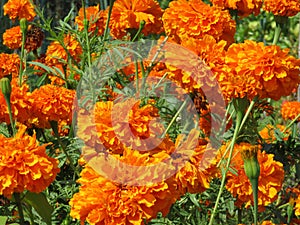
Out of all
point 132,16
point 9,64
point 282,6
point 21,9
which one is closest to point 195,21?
point 132,16

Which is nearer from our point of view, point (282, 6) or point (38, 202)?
point (38, 202)

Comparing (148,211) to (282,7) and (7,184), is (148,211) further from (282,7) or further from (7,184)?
(282,7)

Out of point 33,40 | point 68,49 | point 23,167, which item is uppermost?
point 23,167

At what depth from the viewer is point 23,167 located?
1.27m

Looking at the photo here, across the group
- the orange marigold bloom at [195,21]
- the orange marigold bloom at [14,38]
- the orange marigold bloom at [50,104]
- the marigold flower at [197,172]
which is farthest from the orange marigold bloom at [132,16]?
the orange marigold bloom at [14,38]

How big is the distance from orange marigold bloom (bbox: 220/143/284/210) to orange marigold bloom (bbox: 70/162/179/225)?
411mm

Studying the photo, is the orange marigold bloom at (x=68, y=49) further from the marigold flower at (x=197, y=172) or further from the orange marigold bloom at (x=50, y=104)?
the marigold flower at (x=197, y=172)

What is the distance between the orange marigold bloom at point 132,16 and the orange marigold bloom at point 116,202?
2.59ft

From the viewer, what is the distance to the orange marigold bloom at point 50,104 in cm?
165

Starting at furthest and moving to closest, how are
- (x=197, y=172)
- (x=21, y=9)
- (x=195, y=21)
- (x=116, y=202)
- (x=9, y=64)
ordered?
1. (x=21, y=9)
2. (x=9, y=64)
3. (x=195, y=21)
4. (x=197, y=172)
5. (x=116, y=202)

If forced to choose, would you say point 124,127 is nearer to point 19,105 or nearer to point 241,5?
point 19,105

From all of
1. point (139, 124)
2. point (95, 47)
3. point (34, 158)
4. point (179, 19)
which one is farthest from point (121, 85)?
point (34, 158)

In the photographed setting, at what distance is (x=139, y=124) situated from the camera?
4.72 ft

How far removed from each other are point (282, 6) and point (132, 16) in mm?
442
